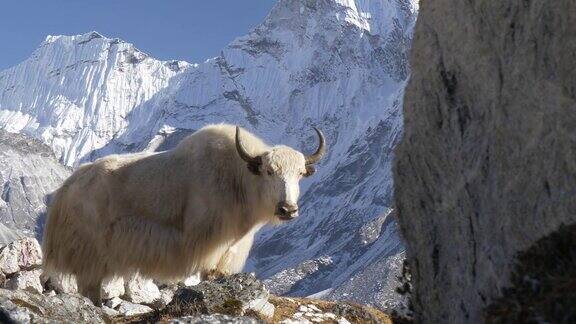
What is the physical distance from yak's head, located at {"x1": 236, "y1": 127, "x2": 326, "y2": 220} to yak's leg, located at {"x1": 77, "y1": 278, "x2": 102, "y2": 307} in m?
3.19

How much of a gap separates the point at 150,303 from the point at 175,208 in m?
2.18

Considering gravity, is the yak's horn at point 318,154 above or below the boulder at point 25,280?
above

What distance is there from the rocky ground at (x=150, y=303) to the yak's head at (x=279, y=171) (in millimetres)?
1453

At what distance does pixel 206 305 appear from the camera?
1002cm

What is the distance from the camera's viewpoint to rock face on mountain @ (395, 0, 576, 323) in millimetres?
5023

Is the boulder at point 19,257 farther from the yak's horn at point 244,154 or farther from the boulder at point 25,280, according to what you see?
the yak's horn at point 244,154

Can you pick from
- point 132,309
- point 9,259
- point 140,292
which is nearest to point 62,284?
point 140,292

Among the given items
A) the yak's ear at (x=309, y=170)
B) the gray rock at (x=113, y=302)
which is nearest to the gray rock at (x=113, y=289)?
the gray rock at (x=113, y=302)

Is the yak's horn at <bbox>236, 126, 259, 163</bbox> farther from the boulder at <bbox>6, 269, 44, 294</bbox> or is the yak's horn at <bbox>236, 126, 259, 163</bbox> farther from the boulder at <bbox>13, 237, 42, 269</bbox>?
the boulder at <bbox>13, 237, 42, 269</bbox>

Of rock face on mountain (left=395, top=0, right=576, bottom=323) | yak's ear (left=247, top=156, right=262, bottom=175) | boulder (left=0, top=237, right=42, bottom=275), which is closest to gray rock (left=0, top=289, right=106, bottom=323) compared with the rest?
rock face on mountain (left=395, top=0, right=576, bottom=323)

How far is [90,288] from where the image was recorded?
13180 millimetres

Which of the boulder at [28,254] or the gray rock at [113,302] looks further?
the boulder at [28,254]

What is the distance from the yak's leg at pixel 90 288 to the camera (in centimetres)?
1311

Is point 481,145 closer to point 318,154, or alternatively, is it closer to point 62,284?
point 318,154
